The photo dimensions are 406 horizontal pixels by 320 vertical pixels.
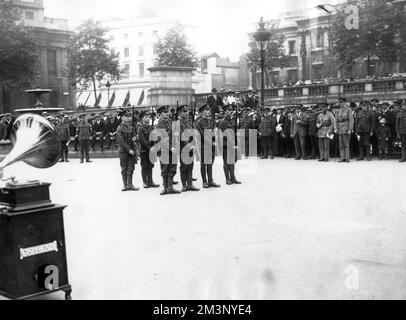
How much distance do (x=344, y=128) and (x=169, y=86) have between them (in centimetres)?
1452

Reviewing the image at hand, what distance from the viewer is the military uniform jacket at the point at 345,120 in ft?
59.2

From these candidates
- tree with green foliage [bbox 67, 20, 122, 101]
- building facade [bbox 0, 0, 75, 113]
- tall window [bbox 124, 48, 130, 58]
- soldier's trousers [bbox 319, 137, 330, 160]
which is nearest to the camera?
soldier's trousers [bbox 319, 137, 330, 160]

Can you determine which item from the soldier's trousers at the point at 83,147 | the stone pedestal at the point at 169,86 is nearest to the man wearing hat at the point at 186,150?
the soldier's trousers at the point at 83,147

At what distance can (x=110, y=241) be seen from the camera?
26.0 ft

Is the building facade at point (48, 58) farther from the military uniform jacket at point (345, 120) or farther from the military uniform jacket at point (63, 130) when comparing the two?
the military uniform jacket at point (345, 120)

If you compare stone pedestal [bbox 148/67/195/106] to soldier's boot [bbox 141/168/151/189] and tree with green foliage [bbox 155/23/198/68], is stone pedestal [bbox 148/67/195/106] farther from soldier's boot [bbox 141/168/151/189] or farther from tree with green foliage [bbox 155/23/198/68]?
tree with green foliage [bbox 155/23/198/68]

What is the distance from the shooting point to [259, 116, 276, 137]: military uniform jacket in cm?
2066

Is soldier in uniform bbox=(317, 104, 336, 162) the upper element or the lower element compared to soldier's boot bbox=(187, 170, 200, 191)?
upper

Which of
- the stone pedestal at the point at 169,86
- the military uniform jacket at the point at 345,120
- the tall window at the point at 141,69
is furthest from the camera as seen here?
the tall window at the point at 141,69

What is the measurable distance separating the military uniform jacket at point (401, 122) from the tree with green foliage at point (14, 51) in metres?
35.6

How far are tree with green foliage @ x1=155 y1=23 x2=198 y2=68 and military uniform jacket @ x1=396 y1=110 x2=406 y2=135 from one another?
41345 mm

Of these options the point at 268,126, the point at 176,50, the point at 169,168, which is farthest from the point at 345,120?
the point at 176,50

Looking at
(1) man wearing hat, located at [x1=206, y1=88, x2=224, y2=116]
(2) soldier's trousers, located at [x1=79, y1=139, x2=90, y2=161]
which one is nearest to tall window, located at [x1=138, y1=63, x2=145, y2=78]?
(1) man wearing hat, located at [x1=206, y1=88, x2=224, y2=116]
